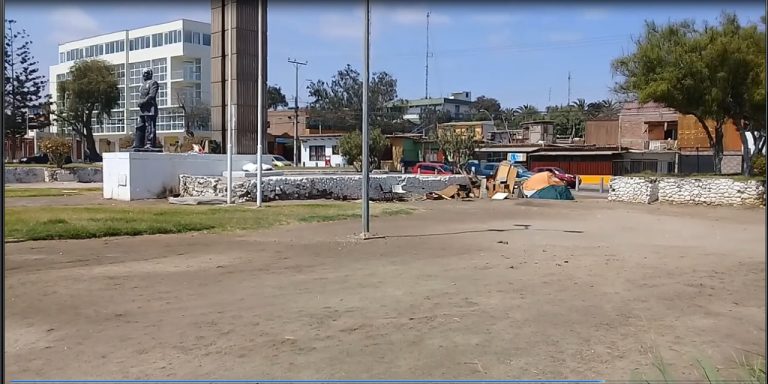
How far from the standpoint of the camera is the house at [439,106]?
3442 inches

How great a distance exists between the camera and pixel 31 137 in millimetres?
67938

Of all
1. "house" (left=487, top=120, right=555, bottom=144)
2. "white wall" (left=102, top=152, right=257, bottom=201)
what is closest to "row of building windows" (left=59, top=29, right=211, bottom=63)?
→ "house" (left=487, top=120, right=555, bottom=144)

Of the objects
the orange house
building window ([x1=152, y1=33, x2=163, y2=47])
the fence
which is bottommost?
the fence

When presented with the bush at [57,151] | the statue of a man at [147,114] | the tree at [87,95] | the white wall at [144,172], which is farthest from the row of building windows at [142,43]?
the white wall at [144,172]

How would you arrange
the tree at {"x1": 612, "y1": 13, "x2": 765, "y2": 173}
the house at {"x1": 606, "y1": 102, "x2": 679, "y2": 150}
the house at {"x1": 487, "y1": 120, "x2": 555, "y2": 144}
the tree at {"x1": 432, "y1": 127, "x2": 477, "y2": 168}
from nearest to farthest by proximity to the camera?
the tree at {"x1": 612, "y1": 13, "x2": 765, "y2": 173} → the house at {"x1": 606, "y1": 102, "x2": 679, "y2": 150} → the tree at {"x1": 432, "y1": 127, "x2": 477, "y2": 168} → the house at {"x1": 487, "y1": 120, "x2": 555, "y2": 144}

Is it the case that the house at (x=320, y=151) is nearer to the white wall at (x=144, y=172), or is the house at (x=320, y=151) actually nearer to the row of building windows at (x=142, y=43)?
the row of building windows at (x=142, y=43)

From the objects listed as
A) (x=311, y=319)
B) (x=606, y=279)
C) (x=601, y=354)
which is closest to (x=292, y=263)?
(x=311, y=319)

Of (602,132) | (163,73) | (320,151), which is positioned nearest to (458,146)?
(602,132)

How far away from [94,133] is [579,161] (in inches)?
1975

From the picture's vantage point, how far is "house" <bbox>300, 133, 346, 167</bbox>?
65375mm

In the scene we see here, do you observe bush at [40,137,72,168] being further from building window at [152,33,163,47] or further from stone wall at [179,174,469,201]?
stone wall at [179,174,469,201]

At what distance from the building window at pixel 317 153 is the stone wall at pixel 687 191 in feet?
137

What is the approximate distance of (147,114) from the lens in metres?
24.7

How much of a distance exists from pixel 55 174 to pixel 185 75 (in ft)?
99.0
